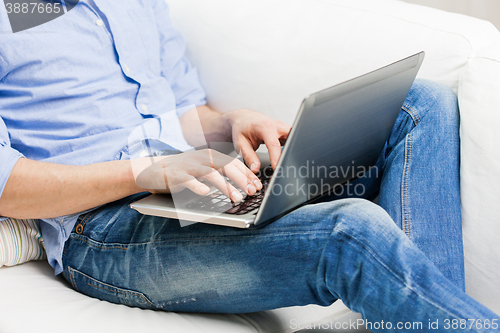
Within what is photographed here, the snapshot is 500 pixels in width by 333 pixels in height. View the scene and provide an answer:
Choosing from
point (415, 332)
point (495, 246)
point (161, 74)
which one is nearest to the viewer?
point (415, 332)

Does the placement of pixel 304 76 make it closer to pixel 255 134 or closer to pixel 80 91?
pixel 255 134

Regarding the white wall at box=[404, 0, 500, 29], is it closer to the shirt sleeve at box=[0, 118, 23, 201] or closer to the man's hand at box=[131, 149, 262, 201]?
the man's hand at box=[131, 149, 262, 201]

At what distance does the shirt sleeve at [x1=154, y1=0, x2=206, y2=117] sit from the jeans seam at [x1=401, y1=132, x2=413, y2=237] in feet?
2.08

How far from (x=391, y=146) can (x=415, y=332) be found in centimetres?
44

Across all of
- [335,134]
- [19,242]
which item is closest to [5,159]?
[19,242]

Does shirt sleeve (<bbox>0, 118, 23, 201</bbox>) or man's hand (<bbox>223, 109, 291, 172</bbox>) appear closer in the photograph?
shirt sleeve (<bbox>0, 118, 23, 201</bbox>)

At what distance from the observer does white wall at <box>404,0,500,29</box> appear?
1283 mm

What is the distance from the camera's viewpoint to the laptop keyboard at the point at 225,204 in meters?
0.66

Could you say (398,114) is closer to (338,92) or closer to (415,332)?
(338,92)

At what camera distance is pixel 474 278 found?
0.86m

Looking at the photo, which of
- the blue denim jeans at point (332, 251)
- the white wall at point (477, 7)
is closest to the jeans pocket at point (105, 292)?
the blue denim jeans at point (332, 251)

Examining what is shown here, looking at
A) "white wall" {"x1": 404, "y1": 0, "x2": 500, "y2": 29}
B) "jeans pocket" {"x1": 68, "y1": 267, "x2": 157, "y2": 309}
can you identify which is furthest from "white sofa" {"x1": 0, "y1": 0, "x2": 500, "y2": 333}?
"white wall" {"x1": 404, "y1": 0, "x2": 500, "y2": 29}

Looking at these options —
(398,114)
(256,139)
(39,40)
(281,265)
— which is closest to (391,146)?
(398,114)

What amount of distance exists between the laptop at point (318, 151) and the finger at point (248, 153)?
0.04 m
